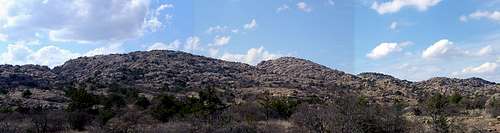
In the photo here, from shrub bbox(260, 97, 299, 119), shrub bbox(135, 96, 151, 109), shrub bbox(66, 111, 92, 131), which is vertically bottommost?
shrub bbox(66, 111, 92, 131)

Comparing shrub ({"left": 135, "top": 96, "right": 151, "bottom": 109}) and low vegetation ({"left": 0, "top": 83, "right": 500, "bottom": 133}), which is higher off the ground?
shrub ({"left": 135, "top": 96, "right": 151, "bottom": 109})

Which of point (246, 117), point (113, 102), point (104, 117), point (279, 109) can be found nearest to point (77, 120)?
point (104, 117)

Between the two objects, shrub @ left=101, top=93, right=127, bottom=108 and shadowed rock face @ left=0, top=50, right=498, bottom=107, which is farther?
shadowed rock face @ left=0, top=50, right=498, bottom=107

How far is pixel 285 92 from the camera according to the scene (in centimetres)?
8338

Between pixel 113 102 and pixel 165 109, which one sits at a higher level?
pixel 113 102

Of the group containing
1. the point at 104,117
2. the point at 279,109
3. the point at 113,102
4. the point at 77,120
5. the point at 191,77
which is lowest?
the point at 77,120

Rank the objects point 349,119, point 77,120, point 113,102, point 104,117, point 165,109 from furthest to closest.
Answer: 1. point 113,102
2. point 165,109
3. point 104,117
4. point 77,120
5. point 349,119

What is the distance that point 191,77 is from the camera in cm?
10688

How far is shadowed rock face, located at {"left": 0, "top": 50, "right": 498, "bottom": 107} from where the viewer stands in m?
87.7

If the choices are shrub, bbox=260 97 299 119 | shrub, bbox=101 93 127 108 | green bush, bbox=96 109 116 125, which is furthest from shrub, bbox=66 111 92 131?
shrub, bbox=260 97 299 119

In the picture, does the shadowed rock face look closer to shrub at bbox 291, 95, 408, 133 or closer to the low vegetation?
the low vegetation

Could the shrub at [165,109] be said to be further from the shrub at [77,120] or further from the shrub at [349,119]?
the shrub at [349,119]

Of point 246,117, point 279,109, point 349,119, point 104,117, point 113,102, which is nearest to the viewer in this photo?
point 349,119

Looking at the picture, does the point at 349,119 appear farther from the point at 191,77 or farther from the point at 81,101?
the point at 191,77
